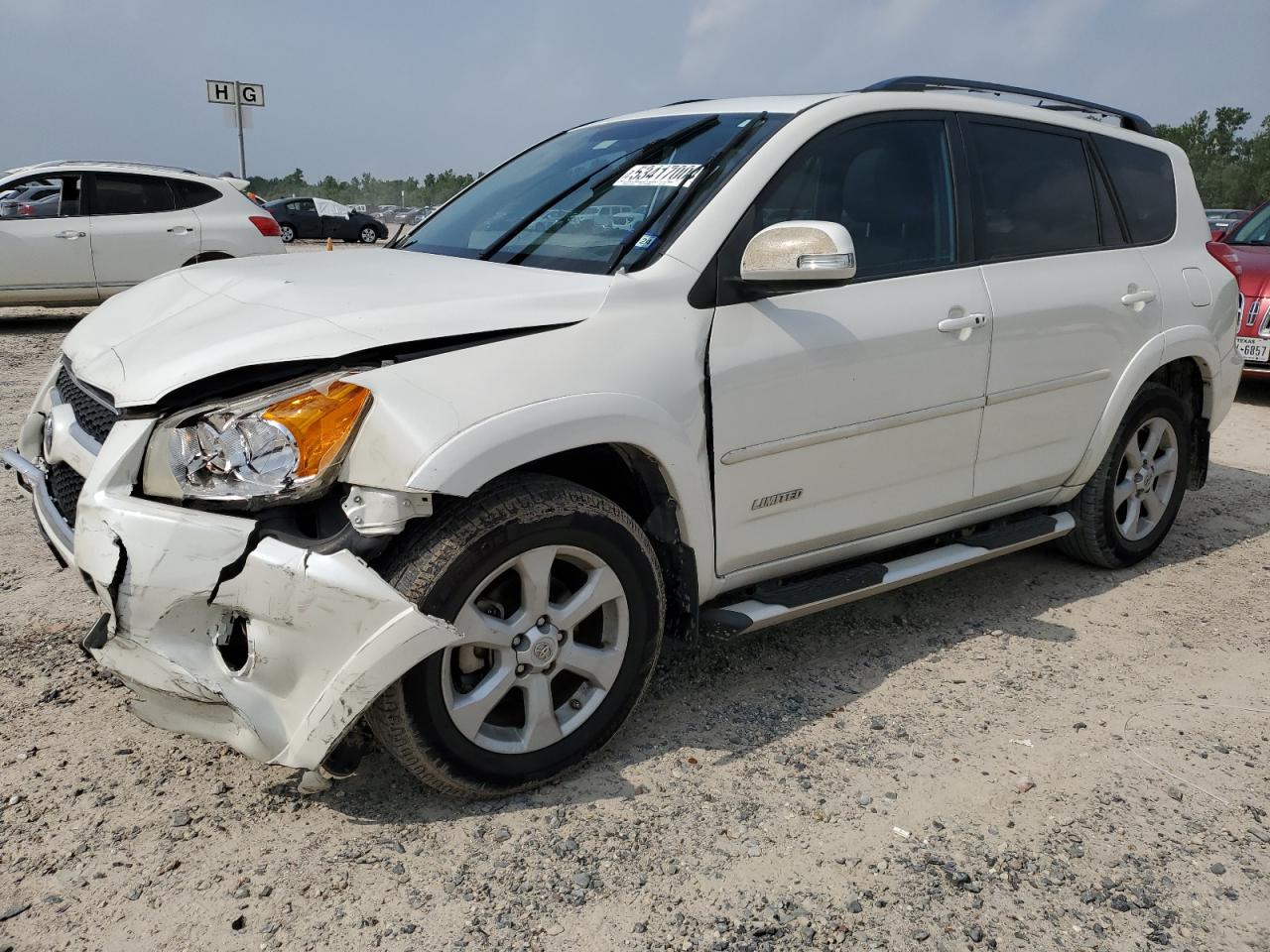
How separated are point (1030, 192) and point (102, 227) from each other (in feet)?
31.5

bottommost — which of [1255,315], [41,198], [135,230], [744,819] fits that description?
[744,819]

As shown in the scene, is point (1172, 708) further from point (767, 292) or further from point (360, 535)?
point (360, 535)

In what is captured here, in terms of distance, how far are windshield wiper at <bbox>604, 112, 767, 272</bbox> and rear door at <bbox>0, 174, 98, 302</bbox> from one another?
30.7 feet

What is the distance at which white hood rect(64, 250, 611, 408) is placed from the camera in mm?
2482

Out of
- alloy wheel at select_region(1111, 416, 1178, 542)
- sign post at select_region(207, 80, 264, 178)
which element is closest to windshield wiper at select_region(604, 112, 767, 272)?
alloy wheel at select_region(1111, 416, 1178, 542)

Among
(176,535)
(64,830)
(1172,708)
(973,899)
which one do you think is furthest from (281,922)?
(1172,708)

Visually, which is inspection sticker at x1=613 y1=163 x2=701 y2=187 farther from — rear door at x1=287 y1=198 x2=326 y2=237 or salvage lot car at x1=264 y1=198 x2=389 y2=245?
rear door at x1=287 y1=198 x2=326 y2=237

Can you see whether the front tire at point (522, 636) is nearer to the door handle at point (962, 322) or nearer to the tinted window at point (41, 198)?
the door handle at point (962, 322)

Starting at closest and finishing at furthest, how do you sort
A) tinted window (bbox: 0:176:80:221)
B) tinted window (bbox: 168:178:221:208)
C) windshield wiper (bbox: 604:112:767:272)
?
windshield wiper (bbox: 604:112:767:272) < tinted window (bbox: 0:176:80:221) < tinted window (bbox: 168:178:221:208)

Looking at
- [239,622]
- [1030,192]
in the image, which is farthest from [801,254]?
[239,622]

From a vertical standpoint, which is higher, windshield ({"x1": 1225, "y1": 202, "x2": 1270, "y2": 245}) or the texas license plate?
windshield ({"x1": 1225, "y1": 202, "x2": 1270, "y2": 245})

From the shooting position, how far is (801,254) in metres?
2.80

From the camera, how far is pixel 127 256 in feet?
34.9

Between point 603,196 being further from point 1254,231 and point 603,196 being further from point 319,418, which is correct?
point 1254,231
